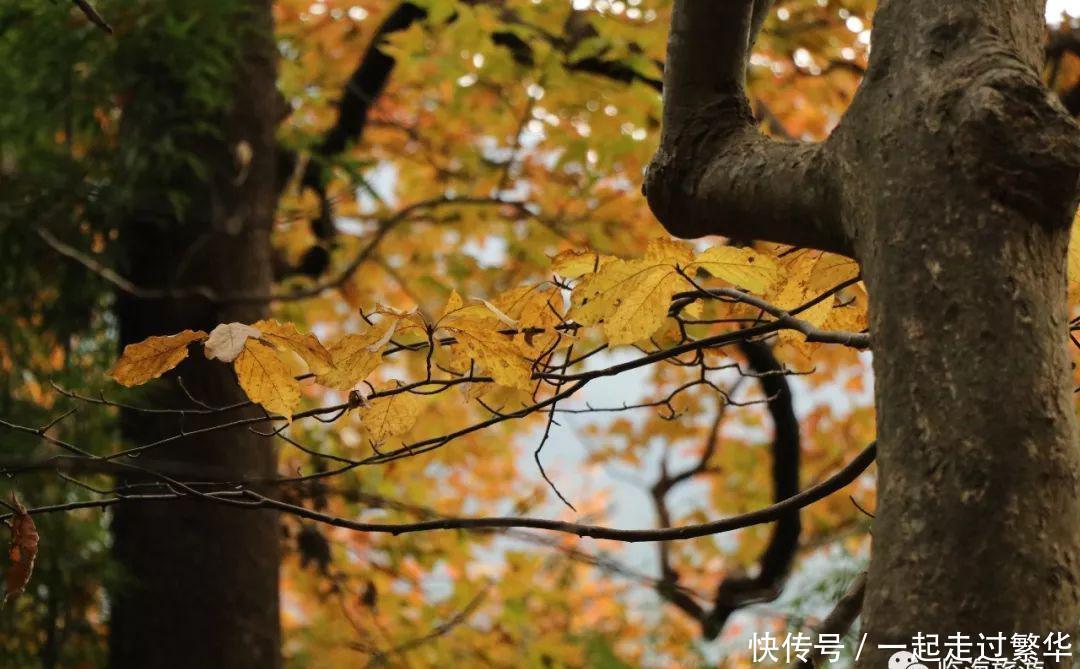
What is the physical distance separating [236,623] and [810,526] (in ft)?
16.3

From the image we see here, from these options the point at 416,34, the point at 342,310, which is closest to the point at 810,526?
the point at 342,310

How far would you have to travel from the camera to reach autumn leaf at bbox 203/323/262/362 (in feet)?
3.87

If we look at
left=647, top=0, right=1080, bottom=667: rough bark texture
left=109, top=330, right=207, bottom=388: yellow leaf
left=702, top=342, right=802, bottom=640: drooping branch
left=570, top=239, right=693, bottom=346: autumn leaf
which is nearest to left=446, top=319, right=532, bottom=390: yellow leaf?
left=570, top=239, right=693, bottom=346: autumn leaf

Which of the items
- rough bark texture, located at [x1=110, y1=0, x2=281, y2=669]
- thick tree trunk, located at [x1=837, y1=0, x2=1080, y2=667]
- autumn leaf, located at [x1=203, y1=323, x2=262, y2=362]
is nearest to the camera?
thick tree trunk, located at [x1=837, y1=0, x2=1080, y2=667]

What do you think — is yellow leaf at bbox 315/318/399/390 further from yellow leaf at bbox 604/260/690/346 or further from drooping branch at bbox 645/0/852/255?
drooping branch at bbox 645/0/852/255

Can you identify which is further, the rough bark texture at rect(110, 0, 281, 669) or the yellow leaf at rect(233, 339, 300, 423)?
the rough bark texture at rect(110, 0, 281, 669)

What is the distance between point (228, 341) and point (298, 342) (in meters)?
0.08

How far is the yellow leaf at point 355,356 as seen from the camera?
4.05ft

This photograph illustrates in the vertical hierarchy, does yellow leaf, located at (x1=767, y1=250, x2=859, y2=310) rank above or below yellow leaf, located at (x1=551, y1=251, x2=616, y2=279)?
above

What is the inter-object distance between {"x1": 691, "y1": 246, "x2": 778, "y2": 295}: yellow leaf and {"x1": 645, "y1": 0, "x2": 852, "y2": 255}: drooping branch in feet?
0.24

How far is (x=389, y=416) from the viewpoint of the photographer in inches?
55.4

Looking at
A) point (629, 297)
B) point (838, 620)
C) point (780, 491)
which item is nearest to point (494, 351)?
point (629, 297)

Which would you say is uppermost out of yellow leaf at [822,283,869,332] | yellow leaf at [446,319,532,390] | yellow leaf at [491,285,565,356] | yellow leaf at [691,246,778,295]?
yellow leaf at [822,283,869,332]

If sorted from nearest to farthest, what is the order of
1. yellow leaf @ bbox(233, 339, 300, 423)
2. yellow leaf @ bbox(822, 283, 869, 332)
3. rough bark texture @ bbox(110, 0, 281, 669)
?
yellow leaf @ bbox(233, 339, 300, 423) < yellow leaf @ bbox(822, 283, 869, 332) < rough bark texture @ bbox(110, 0, 281, 669)
